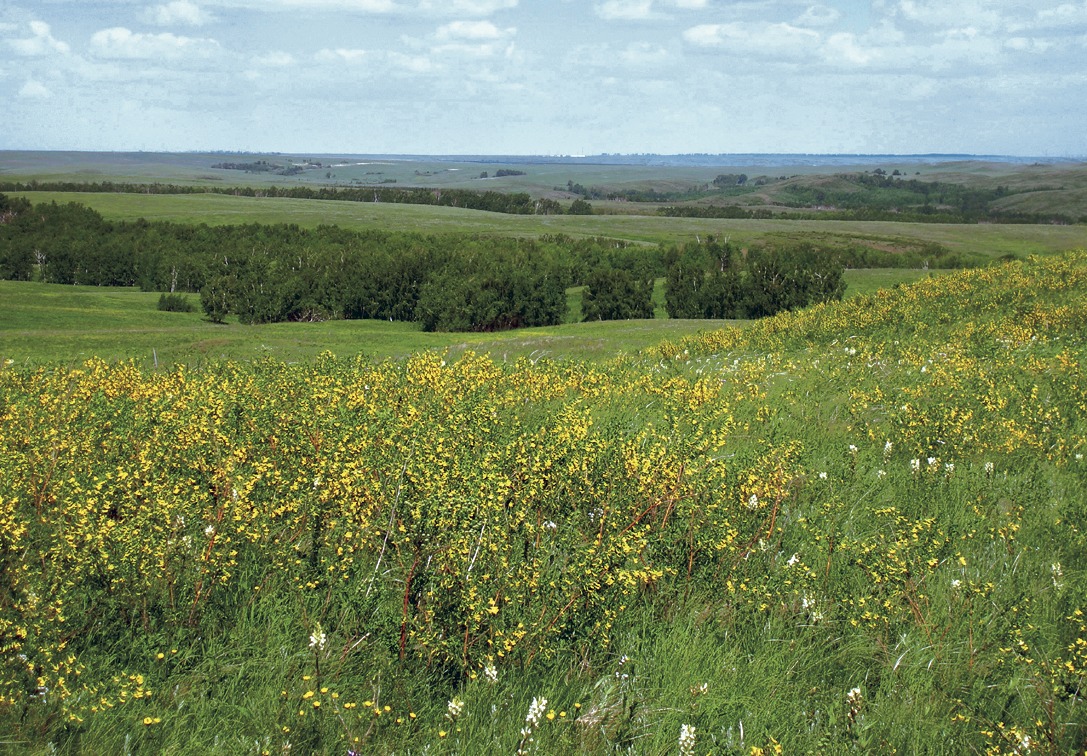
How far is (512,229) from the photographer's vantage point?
504 ft

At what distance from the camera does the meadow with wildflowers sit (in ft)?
13.3

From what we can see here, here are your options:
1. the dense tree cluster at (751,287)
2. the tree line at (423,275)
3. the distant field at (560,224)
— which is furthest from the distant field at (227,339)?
the distant field at (560,224)

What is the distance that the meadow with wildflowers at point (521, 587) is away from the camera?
4.06 metres

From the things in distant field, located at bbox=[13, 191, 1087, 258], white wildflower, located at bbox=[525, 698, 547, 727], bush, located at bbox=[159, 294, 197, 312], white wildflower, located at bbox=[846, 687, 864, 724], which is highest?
distant field, located at bbox=[13, 191, 1087, 258]

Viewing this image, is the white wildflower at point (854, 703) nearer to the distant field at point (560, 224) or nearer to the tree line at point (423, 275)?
the tree line at point (423, 275)

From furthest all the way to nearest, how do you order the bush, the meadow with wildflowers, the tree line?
the tree line, the bush, the meadow with wildflowers

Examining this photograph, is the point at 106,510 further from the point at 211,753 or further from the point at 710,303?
the point at 710,303

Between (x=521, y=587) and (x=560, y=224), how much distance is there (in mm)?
164331

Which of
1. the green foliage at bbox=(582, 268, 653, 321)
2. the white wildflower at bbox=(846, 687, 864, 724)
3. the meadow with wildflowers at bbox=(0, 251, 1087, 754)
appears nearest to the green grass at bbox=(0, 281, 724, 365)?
the meadow with wildflowers at bbox=(0, 251, 1087, 754)

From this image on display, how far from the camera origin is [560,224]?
543ft

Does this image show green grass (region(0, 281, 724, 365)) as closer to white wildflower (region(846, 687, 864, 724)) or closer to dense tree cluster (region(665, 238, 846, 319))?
white wildflower (region(846, 687, 864, 724))

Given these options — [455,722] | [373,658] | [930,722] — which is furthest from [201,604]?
[930,722]

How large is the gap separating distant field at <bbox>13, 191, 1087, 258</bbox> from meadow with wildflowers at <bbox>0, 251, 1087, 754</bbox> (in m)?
126

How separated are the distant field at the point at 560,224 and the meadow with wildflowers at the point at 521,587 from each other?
4949 inches
